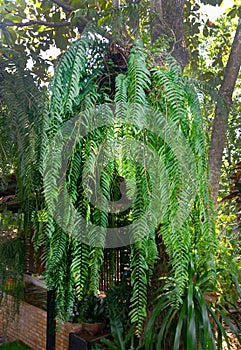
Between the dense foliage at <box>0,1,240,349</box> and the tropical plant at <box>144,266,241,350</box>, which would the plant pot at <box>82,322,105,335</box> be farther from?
the dense foliage at <box>0,1,240,349</box>

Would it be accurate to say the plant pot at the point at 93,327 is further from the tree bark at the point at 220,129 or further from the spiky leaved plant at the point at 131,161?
the spiky leaved plant at the point at 131,161

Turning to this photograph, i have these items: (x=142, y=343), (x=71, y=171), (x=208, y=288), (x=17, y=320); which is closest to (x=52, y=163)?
(x=71, y=171)

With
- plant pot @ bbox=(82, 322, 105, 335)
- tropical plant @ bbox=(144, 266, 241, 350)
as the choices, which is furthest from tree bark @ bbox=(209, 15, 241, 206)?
plant pot @ bbox=(82, 322, 105, 335)

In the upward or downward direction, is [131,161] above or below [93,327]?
above

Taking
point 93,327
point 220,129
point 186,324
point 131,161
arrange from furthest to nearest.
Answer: point 93,327 < point 220,129 < point 186,324 < point 131,161

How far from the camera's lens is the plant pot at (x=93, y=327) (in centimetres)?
256

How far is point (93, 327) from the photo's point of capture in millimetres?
2564

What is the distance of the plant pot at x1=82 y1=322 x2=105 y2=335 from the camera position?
8.39ft

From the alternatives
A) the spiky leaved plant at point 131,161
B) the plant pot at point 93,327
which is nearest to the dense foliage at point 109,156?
the spiky leaved plant at point 131,161

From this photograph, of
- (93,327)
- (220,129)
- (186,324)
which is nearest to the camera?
(186,324)

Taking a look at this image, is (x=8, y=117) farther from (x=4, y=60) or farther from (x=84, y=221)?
(x=84, y=221)

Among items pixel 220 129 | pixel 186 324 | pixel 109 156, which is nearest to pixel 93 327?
pixel 186 324

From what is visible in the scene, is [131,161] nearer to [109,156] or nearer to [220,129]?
[109,156]

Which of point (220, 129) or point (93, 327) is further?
point (93, 327)
